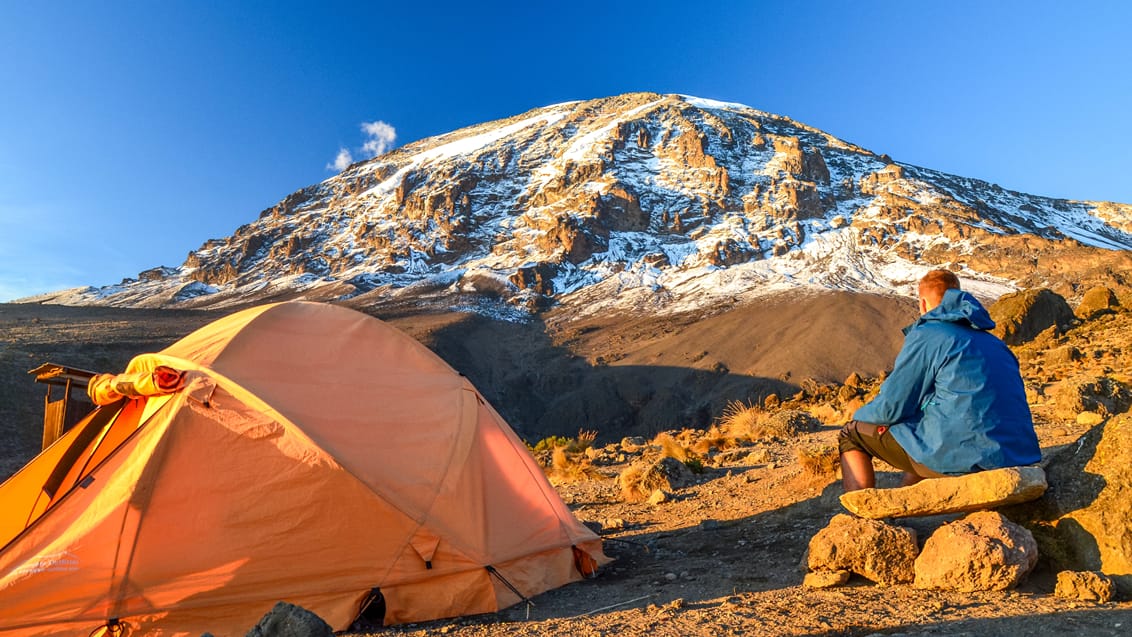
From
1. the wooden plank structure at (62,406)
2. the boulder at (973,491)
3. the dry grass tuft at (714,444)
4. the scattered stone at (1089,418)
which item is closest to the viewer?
the boulder at (973,491)

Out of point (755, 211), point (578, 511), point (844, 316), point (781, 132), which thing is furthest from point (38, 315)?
point (781, 132)

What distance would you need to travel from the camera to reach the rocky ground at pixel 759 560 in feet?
11.0

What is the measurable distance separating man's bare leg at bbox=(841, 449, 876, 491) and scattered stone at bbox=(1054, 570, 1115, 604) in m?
1.16

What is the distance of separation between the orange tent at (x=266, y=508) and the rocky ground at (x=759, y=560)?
0.37 metres

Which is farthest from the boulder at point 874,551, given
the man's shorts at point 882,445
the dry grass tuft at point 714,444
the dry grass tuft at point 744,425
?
the dry grass tuft at point 744,425

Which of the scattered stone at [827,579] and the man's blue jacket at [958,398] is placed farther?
the scattered stone at [827,579]

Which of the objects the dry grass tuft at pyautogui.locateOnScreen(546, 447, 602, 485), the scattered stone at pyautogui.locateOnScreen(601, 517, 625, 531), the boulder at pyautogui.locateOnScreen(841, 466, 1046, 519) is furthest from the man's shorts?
the dry grass tuft at pyautogui.locateOnScreen(546, 447, 602, 485)

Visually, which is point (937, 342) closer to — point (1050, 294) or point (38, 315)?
point (1050, 294)

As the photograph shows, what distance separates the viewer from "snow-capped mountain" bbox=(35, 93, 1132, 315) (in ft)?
190

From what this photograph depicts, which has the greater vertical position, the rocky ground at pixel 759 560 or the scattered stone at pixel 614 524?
the rocky ground at pixel 759 560

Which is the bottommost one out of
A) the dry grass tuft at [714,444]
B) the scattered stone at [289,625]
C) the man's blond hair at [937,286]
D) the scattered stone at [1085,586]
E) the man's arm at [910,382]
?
the dry grass tuft at [714,444]

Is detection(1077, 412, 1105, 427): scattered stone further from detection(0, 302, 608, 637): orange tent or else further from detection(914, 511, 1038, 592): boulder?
detection(0, 302, 608, 637): orange tent

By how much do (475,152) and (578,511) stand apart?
9748 centimetres

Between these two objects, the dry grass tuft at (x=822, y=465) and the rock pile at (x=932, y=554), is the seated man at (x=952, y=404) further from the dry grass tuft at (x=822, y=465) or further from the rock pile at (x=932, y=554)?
the dry grass tuft at (x=822, y=465)
